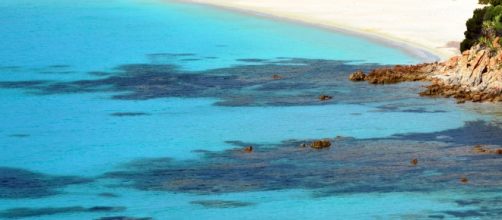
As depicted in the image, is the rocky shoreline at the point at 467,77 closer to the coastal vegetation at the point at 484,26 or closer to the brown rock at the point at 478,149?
the coastal vegetation at the point at 484,26

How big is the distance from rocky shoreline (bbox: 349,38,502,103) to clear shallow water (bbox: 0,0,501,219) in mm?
475

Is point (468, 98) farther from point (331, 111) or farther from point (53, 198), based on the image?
point (53, 198)

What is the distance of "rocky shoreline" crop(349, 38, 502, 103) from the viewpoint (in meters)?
25.1

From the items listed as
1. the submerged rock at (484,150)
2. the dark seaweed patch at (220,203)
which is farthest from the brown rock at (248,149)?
the dark seaweed patch at (220,203)

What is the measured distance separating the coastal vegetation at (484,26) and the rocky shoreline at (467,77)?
99 centimetres

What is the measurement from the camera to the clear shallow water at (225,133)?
1762 centimetres

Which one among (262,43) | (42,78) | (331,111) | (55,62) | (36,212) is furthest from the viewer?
(262,43)

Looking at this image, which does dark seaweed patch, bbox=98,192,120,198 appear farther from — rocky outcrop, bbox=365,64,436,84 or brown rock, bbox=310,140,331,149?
rocky outcrop, bbox=365,64,436,84

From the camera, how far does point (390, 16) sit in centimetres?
4125

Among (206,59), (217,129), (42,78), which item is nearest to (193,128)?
(217,129)

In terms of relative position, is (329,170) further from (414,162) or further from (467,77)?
(467,77)

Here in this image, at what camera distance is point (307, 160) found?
20188 millimetres

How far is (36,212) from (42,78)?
1266 cm

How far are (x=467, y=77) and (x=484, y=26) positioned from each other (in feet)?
9.45
